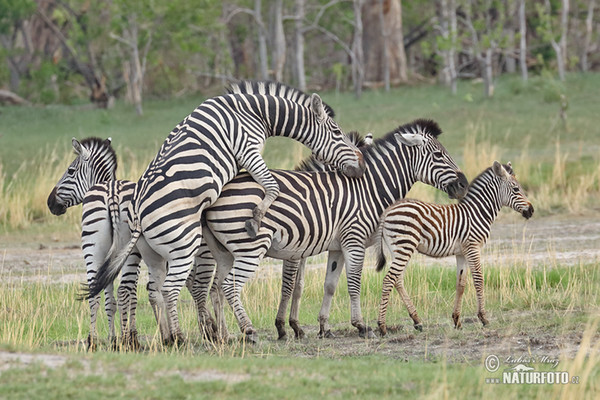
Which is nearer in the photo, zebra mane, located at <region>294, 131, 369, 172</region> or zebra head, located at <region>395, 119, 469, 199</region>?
zebra head, located at <region>395, 119, 469, 199</region>

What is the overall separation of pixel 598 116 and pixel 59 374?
64.3 ft

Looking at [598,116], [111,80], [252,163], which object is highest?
[111,80]

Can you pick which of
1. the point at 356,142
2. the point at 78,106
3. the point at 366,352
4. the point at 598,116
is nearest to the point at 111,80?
the point at 78,106

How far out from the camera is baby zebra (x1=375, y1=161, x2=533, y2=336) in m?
8.55

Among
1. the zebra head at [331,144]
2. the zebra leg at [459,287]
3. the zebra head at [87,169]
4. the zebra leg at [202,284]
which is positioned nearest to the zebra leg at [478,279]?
the zebra leg at [459,287]

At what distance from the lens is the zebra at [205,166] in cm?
783

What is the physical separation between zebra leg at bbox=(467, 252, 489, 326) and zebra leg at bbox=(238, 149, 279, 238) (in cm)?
192

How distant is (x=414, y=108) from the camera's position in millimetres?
25359

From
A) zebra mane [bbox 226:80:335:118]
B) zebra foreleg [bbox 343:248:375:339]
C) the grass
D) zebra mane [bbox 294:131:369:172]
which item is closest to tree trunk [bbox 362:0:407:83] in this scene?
the grass

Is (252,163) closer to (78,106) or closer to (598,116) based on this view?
(598,116)

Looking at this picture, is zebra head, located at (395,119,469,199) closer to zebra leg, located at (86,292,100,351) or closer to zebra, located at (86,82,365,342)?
zebra, located at (86,82,365,342)

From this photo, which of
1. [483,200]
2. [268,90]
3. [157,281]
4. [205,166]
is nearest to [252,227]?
[205,166]

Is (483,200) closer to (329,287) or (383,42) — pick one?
(329,287)

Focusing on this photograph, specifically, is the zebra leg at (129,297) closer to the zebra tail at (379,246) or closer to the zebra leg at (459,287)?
the zebra tail at (379,246)
